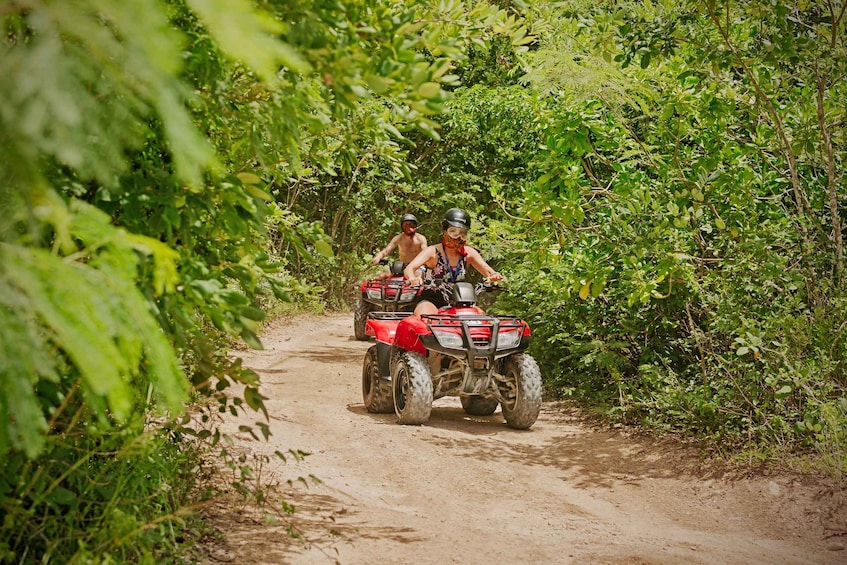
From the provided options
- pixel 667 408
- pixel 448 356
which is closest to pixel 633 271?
pixel 667 408

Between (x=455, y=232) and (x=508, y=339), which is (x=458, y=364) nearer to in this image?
(x=508, y=339)

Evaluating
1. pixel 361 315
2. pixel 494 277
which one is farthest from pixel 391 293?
pixel 494 277

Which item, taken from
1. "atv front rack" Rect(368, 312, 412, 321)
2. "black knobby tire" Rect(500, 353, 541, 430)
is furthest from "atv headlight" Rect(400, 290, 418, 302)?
"black knobby tire" Rect(500, 353, 541, 430)

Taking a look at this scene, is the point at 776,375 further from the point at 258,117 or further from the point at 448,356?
the point at 258,117

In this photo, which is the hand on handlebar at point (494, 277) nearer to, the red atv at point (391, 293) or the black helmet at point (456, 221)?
the black helmet at point (456, 221)

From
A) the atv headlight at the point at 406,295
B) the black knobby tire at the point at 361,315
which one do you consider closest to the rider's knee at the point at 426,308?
the atv headlight at the point at 406,295

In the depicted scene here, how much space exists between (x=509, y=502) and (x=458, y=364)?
246 centimetres

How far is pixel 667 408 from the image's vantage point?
764 centimetres

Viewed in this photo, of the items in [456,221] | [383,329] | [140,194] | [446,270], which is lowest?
[383,329]

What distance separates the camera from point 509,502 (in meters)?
5.61

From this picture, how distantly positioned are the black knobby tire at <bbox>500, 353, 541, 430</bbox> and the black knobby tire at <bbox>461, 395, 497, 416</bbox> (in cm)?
65

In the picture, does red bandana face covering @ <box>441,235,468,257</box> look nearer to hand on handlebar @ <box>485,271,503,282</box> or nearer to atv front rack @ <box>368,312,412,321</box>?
hand on handlebar @ <box>485,271,503,282</box>

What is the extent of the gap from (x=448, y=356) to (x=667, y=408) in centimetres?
207

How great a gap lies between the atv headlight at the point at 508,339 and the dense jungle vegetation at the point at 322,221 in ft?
2.48
